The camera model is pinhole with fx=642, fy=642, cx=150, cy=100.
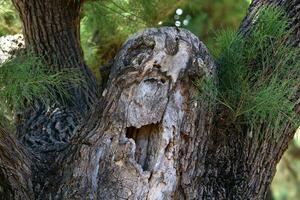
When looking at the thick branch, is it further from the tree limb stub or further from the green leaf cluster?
the green leaf cluster

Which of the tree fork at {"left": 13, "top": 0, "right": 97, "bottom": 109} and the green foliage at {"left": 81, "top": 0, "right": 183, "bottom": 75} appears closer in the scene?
the tree fork at {"left": 13, "top": 0, "right": 97, "bottom": 109}

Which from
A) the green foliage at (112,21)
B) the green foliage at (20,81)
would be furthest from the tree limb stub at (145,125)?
the green foliage at (112,21)

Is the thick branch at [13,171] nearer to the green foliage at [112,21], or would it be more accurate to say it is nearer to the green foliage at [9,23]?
the green foliage at [112,21]

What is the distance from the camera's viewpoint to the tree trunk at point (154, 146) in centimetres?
135

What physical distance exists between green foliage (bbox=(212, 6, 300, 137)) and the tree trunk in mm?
38

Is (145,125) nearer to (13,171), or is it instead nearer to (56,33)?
(13,171)

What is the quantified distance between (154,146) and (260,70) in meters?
0.31

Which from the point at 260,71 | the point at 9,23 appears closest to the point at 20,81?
the point at 260,71

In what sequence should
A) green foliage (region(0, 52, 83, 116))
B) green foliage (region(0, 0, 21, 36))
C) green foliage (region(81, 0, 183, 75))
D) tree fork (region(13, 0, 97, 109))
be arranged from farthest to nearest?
green foliage (region(0, 0, 21, 36)) → green foliage (region(81, 0, 183, 75)) → tree fork (region(13, 0, 97, 109)) → green foliage (region(0, 52, 83, 116))

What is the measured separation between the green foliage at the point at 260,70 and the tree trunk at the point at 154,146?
0.04 m

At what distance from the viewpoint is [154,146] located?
1.35 metres

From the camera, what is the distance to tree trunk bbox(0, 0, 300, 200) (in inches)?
53.0

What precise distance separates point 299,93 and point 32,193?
0.65m

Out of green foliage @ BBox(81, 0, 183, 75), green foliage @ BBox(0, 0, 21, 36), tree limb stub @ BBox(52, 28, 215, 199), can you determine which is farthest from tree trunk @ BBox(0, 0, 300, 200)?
green foliage @ BBox(0, 0, 21, 36)
